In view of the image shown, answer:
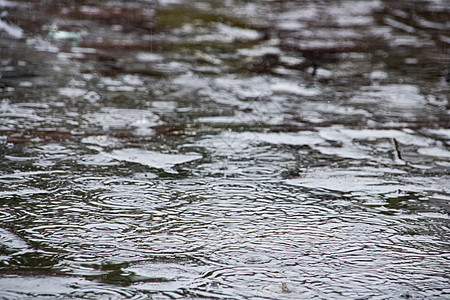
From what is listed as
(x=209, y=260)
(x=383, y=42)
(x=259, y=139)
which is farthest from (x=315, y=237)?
(x=383, y=42)

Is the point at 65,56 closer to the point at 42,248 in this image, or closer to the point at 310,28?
the point at 310,28

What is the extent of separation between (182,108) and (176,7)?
16.7 ft

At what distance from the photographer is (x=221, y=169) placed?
3217mm

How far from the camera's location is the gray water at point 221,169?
2.14 m

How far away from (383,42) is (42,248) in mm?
5482

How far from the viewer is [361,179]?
311cm

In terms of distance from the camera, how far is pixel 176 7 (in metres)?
9.15

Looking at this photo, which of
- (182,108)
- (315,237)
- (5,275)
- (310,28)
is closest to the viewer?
(5,275)

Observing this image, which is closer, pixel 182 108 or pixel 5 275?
pixel 5 275

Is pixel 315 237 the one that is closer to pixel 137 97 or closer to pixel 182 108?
pixel 182 108

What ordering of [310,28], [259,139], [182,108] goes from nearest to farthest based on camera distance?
1. [259,139]
2. [182,108]
3. [310,28]

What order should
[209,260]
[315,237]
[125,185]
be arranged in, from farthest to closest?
[125,185] < [315,237] < [209,260]

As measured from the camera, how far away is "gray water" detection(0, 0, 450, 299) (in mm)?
2145

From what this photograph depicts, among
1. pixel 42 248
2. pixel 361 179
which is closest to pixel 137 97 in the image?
pixel 361 179
